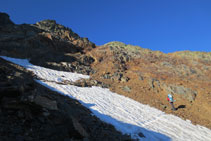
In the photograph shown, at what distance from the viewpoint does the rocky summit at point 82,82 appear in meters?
4.22

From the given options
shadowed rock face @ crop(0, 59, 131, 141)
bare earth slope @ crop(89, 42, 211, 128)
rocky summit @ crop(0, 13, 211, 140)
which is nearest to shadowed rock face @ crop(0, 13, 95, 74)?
rocky summit @ crop(0, 13, 211, 140)

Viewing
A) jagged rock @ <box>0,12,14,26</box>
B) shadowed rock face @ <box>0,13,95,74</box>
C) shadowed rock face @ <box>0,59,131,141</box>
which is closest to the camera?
shadowed rock face @ <box>0,59,131,141</box>

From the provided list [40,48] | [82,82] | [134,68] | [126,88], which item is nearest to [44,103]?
[82,82]

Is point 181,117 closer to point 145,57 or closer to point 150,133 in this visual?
point 150,133

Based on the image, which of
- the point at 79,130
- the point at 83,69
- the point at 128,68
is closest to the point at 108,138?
the point at 79,130

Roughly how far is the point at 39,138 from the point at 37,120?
0.71 meters

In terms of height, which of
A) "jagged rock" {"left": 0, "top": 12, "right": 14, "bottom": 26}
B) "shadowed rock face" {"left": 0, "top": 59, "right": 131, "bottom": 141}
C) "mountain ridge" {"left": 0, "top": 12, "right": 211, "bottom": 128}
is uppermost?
"jagged rock" {"left": 0, "top": 12, "right": 14, "bottom": 26}

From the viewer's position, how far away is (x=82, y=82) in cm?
1659

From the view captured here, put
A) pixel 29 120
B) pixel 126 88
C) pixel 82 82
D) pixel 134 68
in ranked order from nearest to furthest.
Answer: pixel 29 120 < pixel 82 82 < pixel 126 88 < pixel 134 68

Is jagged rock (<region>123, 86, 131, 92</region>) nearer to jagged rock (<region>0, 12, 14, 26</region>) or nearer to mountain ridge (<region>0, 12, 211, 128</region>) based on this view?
mountain ridge (<region>0, 12, 211, 128</region>)

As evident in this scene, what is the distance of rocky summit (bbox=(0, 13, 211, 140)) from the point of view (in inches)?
166

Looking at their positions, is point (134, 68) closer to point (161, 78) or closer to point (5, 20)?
point (161, 78)

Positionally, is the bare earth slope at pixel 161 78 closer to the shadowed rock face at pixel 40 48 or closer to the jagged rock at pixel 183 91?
the jagged rock at pixel 183 91

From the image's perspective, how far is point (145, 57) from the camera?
1264 inches
